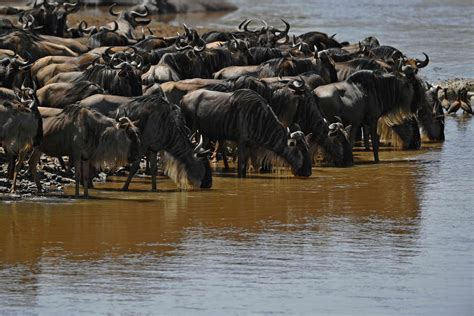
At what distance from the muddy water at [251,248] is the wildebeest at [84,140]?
0.44 meters

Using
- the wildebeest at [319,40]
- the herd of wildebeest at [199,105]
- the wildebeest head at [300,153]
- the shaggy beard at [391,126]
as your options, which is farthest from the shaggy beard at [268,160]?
the wildebeest at [319,40]

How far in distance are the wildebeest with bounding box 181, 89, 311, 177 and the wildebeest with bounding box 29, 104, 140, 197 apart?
221 centimetres

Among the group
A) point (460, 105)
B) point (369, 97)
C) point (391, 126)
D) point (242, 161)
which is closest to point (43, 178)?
point (242, 161)

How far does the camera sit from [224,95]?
1955 centimetres

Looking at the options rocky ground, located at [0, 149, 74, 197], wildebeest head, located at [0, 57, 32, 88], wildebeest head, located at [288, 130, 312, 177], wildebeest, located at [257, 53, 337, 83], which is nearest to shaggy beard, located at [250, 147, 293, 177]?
wildebeest head, located at [288, 130, 312, 177]

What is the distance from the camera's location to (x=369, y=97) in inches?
870

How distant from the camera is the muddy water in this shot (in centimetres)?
1200

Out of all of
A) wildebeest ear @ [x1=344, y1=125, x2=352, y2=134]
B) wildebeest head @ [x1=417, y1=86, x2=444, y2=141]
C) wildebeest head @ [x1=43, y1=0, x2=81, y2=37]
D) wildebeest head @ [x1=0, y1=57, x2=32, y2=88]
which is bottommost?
wildebeest ear @ [x1=344, y1=125, x2=352, y2=134]

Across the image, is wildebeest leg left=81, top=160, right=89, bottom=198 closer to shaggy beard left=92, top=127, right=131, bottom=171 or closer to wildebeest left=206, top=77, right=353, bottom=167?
shaggy beard left=92, top=127, right=131, bottom=171

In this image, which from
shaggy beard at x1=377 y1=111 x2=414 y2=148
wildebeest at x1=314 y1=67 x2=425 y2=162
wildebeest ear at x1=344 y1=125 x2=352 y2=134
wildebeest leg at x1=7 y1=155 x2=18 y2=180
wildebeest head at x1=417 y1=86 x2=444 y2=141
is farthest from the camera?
wildebeest head at x1=417 y1=86 x2=444 y2=141

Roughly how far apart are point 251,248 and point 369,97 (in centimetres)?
829

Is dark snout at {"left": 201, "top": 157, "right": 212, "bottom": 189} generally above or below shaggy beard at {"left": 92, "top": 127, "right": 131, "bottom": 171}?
below

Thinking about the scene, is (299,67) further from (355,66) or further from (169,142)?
(169,142)

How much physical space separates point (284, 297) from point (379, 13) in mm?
45985
